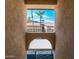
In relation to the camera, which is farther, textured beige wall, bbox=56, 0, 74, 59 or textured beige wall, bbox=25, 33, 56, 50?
textured beige wall, bbox=25, 33, 56, 50

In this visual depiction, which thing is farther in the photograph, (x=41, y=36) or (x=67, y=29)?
(x=41, y=36)

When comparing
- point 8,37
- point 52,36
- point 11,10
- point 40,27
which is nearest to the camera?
point 8,37

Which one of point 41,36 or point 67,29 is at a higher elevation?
point 67,29

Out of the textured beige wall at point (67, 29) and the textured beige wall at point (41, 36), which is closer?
the textured beige wall at point (67, 29)

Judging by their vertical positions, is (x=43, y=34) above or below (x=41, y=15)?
below

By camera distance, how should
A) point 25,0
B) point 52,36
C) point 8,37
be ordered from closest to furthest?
point 8,37, point 25,0, point 52,36

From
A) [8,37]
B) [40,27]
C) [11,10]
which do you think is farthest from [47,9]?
[8,37]

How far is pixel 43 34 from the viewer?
25.6 ft
